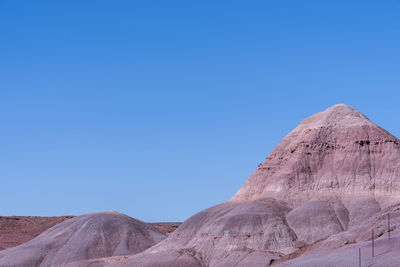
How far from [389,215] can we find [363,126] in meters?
25.4

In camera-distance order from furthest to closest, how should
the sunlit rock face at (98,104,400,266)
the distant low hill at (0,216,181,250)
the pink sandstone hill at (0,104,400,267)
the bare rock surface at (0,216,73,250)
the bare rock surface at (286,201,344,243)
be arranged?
the distant low hill at (0,216,181,250) → the bare rock surface at (0,216,73,250) → the sunlit rock face at (98,104,400,266) → the pink sandstone hill at (0,104,400,267) → the bare rock surface at (286,201,344,243)

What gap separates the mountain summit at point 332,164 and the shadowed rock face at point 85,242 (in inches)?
829

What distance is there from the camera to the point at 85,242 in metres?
101

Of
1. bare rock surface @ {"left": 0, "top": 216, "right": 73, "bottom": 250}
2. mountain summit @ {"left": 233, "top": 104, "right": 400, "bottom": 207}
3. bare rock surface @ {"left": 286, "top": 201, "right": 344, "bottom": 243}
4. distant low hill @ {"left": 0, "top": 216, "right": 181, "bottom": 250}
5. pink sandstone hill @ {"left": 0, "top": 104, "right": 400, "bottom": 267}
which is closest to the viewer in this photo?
bare rock surface @ {"left": 286, "top": 201, "right": 344, "bottom": 243}

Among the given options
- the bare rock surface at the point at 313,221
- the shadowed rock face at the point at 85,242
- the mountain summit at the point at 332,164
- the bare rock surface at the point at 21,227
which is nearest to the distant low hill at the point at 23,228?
the bare rock surface at the point at 21,227

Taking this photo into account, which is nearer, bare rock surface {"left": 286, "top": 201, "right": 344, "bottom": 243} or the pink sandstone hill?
bare rock surface {"left": 286, "top": 201, "right": 344, "bottom": 243}

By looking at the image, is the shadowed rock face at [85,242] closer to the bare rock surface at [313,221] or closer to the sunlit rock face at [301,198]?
the sunlit rock face at [301,198]

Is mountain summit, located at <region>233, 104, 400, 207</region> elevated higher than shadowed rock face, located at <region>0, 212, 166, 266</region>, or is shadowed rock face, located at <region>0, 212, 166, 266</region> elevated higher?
mountain summit, located at <region>233, 104, 400, 207</region>

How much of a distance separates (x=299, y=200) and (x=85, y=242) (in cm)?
3345

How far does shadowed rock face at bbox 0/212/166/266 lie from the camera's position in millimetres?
98250

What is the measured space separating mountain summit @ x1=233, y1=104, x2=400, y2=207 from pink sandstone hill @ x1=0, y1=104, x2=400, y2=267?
114 millimetres

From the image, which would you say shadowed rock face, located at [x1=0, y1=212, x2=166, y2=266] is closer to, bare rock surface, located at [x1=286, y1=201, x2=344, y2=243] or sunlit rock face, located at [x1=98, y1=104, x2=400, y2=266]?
sunlit rock face, located at [x1=98, y1=104, x2=400, y2=266]

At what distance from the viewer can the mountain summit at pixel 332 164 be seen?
82875mm

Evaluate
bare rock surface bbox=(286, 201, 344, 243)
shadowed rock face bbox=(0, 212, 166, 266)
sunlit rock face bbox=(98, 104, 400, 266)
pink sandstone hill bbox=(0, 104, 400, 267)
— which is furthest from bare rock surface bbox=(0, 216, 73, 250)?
bare rock surface bbox=(286, 201, 344, 243)
